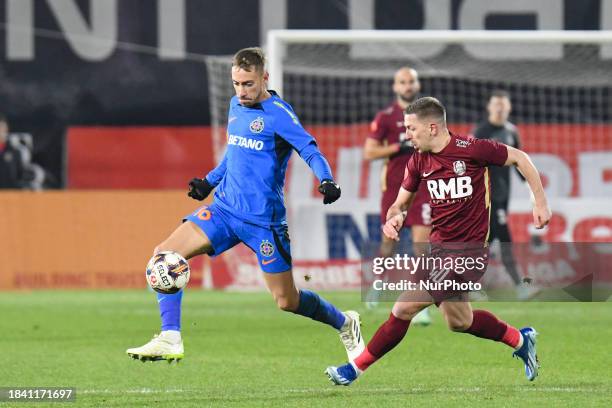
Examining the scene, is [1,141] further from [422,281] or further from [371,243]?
[422,281]

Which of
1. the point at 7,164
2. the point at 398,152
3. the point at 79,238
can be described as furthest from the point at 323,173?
the point at 7,164

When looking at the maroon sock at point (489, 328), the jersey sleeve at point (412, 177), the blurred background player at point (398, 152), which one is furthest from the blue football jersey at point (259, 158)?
the blurred background player at point (398, 152)

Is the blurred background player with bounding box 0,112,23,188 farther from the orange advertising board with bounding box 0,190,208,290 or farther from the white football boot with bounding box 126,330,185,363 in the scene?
the white football boot with bounding box 126,330,185,363

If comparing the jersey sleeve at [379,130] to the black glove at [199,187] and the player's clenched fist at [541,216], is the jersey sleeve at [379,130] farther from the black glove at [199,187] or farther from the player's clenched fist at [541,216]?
the player's clenched fist at [541,216]

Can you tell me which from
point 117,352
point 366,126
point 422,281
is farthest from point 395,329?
point 366,126

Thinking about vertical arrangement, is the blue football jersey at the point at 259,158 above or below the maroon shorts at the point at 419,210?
above

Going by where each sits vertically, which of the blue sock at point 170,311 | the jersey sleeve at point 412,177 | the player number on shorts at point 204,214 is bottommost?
the blue sock at point 170,311

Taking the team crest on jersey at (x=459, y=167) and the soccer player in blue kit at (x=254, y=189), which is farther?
the soccer player in blue kit at (x=254, y=189)

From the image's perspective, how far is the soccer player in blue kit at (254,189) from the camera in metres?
7.70

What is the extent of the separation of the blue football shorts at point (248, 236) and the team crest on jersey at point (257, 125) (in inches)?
20.3

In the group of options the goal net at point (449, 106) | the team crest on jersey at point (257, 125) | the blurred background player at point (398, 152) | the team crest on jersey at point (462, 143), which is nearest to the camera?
the team crest on jersey at point (462, 143)

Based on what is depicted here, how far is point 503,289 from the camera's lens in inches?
623

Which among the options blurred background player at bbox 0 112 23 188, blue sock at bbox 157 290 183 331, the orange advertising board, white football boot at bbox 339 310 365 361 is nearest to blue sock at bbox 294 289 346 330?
white football boot at bbox 339 310 365 361

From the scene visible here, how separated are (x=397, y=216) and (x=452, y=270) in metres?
0.45
